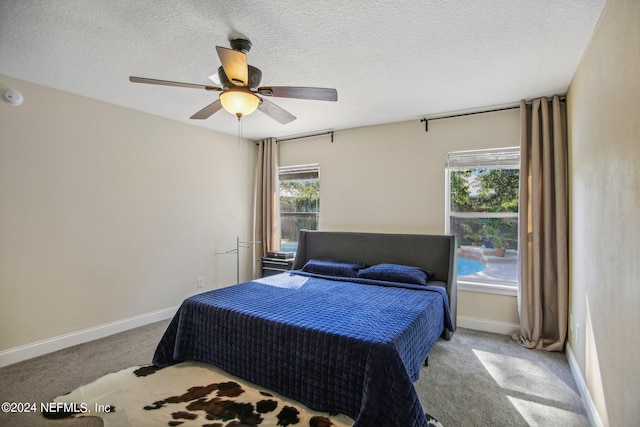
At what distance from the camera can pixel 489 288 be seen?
3.37m

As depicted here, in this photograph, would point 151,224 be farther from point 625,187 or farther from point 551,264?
point 551,264

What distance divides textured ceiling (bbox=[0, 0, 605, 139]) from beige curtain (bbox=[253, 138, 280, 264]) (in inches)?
67.7

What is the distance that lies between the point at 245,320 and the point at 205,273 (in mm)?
2397

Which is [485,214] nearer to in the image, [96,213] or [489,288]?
[489,288]

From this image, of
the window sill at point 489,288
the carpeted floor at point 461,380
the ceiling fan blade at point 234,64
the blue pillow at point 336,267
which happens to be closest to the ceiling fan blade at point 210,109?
the ceiling fan blade at point 234,64

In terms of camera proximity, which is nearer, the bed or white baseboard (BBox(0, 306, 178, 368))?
the bed

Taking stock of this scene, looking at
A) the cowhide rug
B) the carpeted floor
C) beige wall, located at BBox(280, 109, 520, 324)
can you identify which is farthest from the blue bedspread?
beige wall, located at BBox(280, 109, 520, 324)

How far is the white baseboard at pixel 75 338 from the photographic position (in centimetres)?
261

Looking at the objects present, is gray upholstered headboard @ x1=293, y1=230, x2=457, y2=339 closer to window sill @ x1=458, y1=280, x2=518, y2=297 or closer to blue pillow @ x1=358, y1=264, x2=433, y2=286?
blue pillow @ x1=358, y1=264, x2=433, y2=286

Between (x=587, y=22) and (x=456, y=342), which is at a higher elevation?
(x=587, y=22)

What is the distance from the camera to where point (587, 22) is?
183 cm

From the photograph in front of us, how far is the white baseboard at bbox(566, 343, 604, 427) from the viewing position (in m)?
1.81

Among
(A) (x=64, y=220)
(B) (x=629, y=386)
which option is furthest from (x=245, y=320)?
(A) (x=64, y=220)

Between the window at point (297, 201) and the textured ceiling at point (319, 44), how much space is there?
5.69 feet
